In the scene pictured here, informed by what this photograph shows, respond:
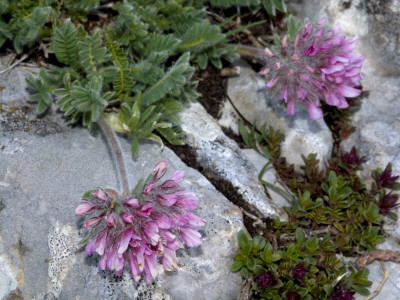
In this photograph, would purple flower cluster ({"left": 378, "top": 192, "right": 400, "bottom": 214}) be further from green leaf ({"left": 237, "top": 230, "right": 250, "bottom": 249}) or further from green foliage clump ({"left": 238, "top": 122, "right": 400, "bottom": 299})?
green leaf ({"left": 237, "top": 230, "right": 250, "bottom": 249})

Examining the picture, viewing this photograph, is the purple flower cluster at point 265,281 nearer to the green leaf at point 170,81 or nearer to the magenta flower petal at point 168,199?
the magenta flower petal at point 168,199

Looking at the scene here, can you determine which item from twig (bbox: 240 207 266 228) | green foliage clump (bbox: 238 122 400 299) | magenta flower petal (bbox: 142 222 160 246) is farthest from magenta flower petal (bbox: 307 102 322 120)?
magenta flower petal (bbox: 142 222 160 246)

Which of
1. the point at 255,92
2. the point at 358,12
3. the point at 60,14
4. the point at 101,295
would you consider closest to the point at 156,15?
the point at 60,14

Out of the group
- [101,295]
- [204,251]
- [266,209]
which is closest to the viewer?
[101,295]

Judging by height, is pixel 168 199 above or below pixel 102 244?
above

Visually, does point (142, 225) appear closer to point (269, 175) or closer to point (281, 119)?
point (269, 175)

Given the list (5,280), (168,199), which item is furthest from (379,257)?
(5,280)

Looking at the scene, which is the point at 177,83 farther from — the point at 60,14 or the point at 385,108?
the point at 385,108
